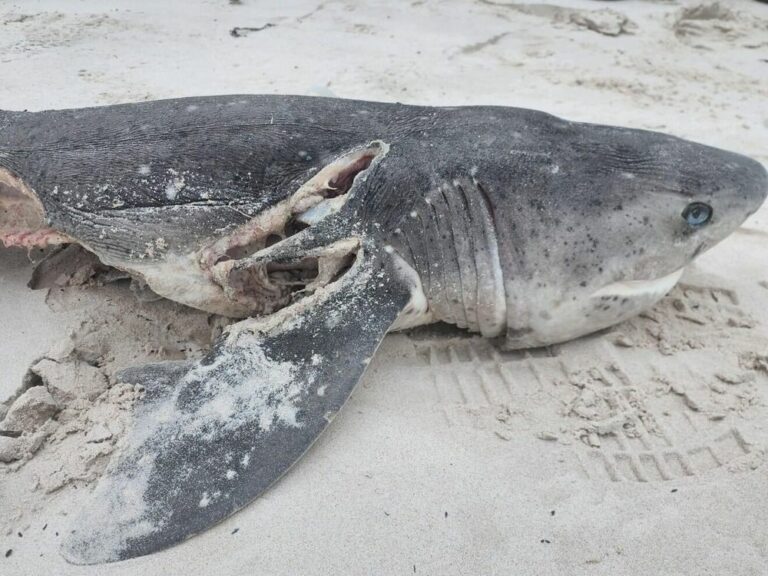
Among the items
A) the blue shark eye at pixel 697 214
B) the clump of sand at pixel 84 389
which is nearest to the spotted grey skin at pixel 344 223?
the blue shark eye at pixel 697 214

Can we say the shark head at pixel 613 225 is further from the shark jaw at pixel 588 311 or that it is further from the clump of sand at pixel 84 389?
the clump of sand at pixel 84 389

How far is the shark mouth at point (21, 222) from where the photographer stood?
2576 millimetres

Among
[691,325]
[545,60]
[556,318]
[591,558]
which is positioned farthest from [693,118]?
[591,558]

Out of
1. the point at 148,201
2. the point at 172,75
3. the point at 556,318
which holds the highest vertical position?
the point at 148,201

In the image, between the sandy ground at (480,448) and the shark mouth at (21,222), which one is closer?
the sandy ground at (480,448)

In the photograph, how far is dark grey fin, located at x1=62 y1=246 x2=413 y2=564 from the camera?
1.76 metres

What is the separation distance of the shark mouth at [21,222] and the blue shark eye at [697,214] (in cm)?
237

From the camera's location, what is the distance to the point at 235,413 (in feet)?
6.45

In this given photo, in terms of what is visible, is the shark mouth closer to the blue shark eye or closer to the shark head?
the shark head

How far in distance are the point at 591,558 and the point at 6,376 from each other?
205cm

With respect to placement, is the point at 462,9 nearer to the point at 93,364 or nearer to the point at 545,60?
the point at 545,60

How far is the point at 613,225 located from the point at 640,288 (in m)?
0.27

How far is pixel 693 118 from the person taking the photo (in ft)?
14.6

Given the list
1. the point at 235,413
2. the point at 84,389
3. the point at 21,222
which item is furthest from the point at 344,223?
the point at 21,222
